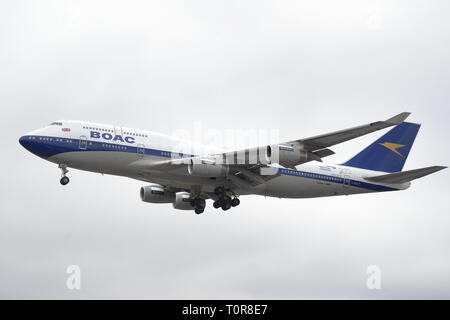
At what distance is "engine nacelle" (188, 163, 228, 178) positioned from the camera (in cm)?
4894

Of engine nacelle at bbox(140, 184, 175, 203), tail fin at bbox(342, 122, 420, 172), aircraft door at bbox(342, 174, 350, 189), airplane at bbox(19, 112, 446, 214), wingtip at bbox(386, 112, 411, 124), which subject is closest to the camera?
wingtip at bbox(386, 112, 411, 124)

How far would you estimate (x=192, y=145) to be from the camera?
5166cm

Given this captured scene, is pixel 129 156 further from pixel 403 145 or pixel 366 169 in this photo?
pixel 403 145

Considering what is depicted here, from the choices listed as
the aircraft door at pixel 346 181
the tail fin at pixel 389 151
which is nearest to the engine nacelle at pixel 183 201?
the aircraft door at pixel 346 181

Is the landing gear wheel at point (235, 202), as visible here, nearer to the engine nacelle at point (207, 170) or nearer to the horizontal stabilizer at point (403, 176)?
the engine nacelle at point (207, 170)

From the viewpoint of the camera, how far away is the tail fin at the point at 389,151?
187 feet

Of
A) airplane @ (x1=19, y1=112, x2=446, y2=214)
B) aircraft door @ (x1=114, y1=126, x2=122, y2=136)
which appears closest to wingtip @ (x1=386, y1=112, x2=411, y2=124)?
airplane @ (x1=19, y1=112, x2=446, y2=214)

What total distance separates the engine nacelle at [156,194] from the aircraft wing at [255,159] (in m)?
6.53

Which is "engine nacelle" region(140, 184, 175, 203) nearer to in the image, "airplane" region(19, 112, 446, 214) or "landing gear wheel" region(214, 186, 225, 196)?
"airplane" region(19, 112, 446, 214)

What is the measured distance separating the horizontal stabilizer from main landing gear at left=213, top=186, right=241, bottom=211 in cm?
1008

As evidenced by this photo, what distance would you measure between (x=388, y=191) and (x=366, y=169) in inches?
88.3

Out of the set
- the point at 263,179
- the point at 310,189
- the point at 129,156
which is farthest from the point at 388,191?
the point at 129,156

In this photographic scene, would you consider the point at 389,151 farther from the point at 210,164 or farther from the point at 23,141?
the point at 23,141

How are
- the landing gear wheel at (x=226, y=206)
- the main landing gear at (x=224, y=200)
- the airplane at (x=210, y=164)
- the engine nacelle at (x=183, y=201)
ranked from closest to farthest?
the airplane at (x=210, y=164) < the main landing gear at (x=224, y=200) < the landing gear wheel at (x=226, y=206) < the engine nacelle at (x=183, y=201)
